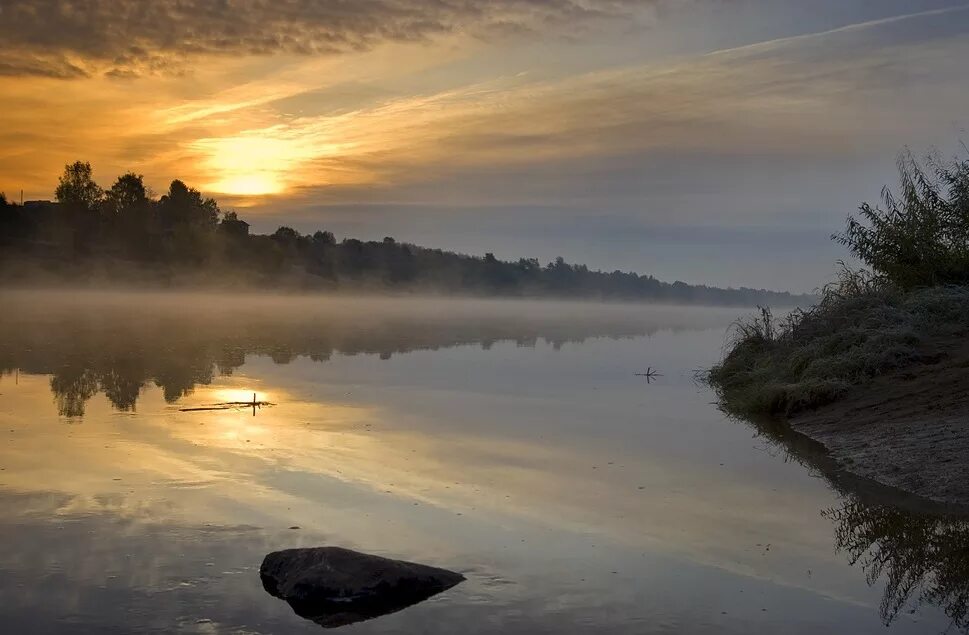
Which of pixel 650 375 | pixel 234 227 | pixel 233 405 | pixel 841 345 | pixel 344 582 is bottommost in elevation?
pixel 344 582

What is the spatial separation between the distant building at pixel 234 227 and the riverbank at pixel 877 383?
5584 inches

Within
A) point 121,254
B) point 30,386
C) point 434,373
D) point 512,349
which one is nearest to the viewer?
point 30,386

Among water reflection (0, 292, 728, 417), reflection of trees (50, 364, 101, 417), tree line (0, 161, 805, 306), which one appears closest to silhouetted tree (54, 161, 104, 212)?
tree line (0, 161, 805, 306)

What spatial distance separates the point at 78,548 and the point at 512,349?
1349 inches

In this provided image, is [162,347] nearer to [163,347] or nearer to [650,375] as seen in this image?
[163,347]

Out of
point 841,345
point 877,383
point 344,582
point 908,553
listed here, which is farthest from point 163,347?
point 908,553

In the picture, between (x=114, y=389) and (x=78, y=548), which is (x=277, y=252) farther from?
(x=78, y=548)

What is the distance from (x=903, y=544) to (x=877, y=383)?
10057 mm

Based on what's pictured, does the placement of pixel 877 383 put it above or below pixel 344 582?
above

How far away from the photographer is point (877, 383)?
20078 mm

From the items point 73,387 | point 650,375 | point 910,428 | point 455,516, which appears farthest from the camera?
point 650,375

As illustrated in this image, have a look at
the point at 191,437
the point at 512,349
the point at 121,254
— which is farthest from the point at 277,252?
the point at 191,437

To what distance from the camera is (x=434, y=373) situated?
29906 millimetres

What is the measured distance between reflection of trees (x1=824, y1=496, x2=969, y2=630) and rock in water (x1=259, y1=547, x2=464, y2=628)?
4128 millimetres
